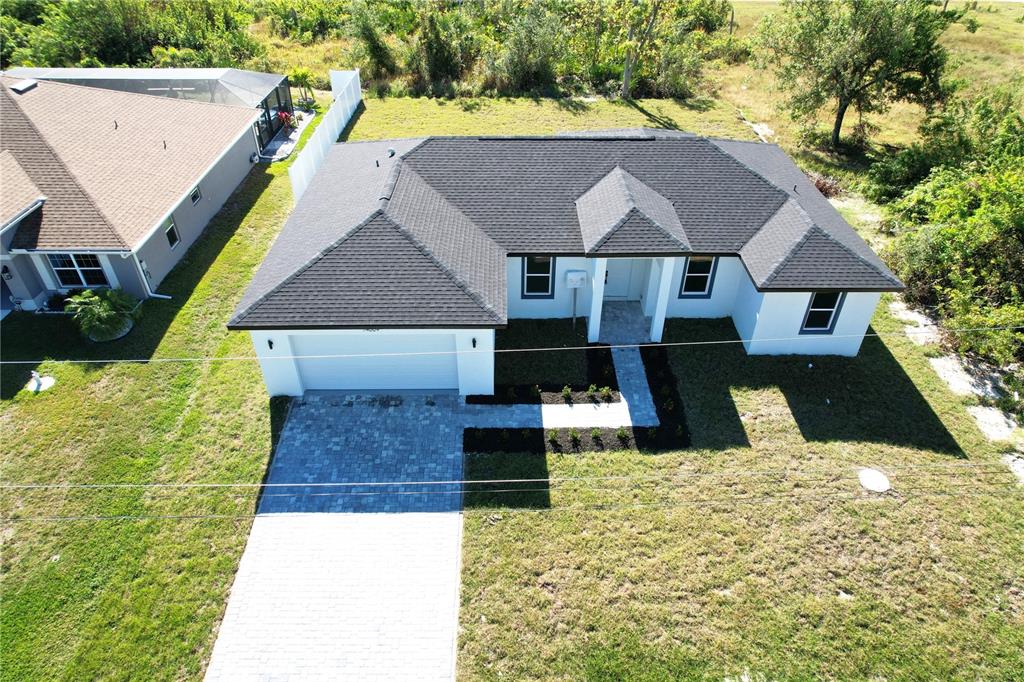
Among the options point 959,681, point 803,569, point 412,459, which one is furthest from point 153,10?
point 959,681

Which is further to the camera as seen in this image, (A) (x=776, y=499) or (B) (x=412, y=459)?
(B) (x=412, y=459)

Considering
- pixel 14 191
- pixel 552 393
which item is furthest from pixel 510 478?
pixel 14 191

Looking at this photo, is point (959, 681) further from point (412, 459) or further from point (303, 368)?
point (303, 368)

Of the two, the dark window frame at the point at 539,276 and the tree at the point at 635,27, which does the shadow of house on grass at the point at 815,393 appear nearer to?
the dark window frame at the point at 539,276

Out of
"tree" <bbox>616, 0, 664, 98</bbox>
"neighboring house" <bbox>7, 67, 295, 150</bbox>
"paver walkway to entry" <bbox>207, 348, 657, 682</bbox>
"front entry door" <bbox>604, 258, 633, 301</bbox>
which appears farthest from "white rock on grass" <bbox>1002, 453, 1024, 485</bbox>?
"neighboring house" <bbox>7, 67, 295, 150</bbox>

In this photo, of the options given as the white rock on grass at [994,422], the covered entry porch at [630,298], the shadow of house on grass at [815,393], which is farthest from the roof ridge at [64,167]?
the white rock on grass at [994,422]

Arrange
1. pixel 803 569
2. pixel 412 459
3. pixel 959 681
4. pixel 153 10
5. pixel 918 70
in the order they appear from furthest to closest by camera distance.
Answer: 1. pixel 153 10
2. pixel 918 70
3. pixel 412 459
4. pixel 803 569
5. pixel 959 681

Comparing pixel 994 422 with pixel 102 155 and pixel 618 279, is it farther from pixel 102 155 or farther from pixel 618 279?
pixel 102 155
